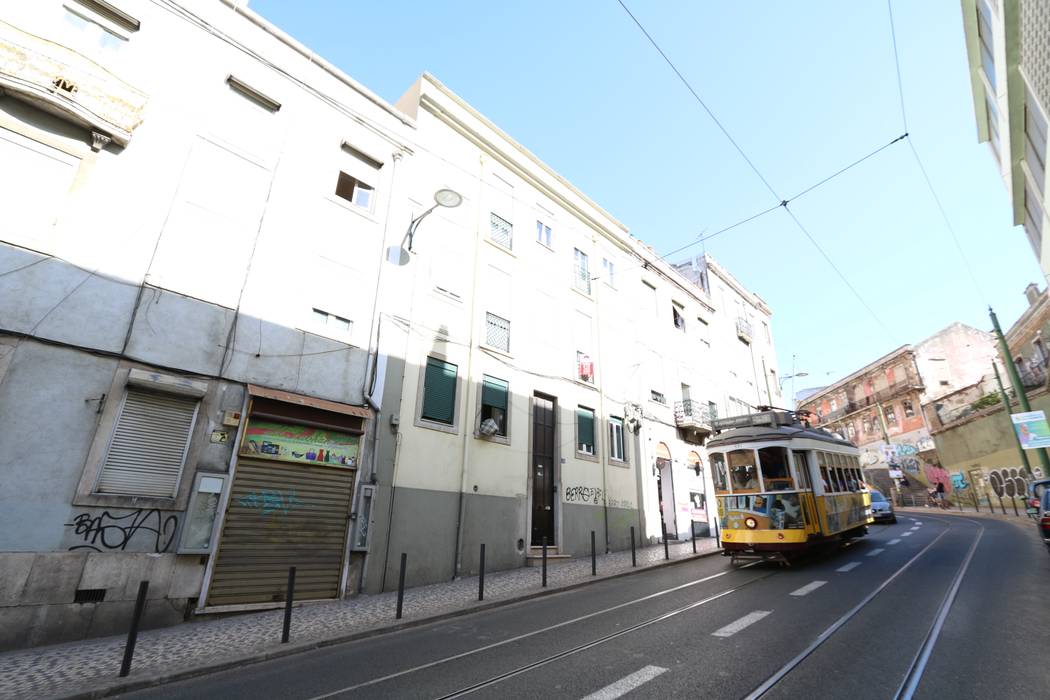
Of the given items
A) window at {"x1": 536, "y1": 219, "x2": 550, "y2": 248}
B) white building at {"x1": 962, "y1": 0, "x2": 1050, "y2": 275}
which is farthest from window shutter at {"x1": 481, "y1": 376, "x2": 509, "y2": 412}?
white building at {"x1": 962, "y1": 0, "x2": 1050, "y2": 275}

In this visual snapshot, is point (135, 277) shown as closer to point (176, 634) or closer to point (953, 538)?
point (176, 634)

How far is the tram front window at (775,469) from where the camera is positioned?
1060 cm

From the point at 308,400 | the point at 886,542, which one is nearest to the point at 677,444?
the point at 886,542

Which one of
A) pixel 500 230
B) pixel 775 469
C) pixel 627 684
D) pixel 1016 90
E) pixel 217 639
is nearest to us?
pixel 627 684

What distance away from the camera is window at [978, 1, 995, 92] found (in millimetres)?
13491

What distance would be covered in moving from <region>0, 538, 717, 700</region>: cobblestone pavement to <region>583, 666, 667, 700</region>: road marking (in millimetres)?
4106

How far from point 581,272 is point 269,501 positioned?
1370 cm

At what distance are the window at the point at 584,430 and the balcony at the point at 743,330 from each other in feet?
56.3

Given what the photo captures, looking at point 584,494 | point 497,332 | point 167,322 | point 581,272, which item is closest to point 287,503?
point 167,322

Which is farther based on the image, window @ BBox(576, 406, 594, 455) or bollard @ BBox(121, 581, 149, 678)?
window @ BBox(576, 406, 594, 455)

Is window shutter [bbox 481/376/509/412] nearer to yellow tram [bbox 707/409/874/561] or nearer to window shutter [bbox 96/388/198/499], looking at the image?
yellow tram [bbox 707/409/874/561]

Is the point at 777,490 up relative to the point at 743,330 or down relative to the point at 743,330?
down

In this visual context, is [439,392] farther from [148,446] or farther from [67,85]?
[67,85]

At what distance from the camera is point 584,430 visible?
16078mm
